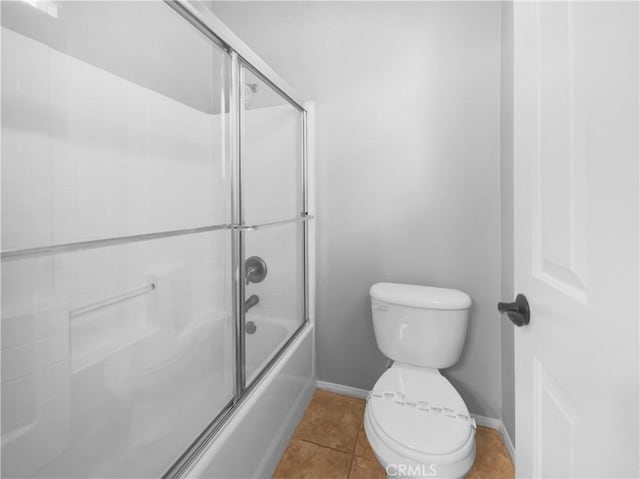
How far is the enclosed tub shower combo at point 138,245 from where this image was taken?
96 cm

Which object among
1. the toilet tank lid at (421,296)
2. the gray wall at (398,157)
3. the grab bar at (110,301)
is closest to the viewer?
the grab bar at (110,301)

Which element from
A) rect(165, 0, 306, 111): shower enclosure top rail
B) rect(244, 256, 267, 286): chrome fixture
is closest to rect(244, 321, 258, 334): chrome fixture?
rect(244, 256, 267, 286): chrome fixture

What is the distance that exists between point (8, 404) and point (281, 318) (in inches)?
39.4

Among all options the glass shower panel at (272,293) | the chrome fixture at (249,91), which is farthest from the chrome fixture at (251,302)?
the chrome fixture at (249,91)

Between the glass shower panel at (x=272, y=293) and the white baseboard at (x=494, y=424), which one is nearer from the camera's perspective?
the glass shower panel at (x=272, y=293)

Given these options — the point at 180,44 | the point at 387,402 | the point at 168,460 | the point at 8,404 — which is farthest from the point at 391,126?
the point at 8,404

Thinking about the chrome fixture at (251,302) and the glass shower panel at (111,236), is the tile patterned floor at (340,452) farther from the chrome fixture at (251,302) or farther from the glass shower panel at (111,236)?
the chrome fixture at (251,302)

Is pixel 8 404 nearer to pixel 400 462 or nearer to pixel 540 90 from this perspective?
pixel 400 462

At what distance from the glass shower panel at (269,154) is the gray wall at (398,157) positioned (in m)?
0.16

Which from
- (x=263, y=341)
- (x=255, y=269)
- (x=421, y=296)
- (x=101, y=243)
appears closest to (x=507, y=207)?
(x=421, y=296)

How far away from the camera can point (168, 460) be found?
0.91 meters

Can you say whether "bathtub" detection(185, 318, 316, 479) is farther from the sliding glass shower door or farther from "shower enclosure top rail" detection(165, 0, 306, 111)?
"shower enclosure top rail" detection(165, 0, 306, 111)

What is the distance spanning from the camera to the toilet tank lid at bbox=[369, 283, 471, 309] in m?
1.37

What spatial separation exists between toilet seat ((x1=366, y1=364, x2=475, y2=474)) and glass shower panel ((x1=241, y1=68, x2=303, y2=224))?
0.88 m
